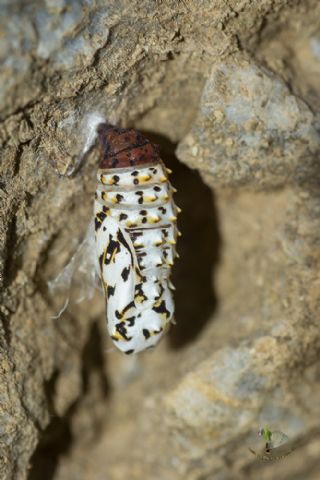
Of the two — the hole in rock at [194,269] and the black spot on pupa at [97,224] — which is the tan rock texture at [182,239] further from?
the black spot on pupa at [97,224]

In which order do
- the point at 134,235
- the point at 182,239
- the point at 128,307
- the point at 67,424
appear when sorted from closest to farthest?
1. the point at 134,235
2. the point at 128,307
3. the point at 67,424
4. the point at 182,239

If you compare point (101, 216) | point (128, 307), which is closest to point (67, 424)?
point (128, 307)

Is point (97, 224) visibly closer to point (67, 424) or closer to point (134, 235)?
point (134, 235)

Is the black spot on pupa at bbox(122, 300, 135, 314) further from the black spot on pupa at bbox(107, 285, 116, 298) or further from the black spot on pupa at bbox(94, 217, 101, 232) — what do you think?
the black spot on pupa at bbox(94, 217, 101, 232)

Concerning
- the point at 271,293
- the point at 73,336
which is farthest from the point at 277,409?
the point at 73,336

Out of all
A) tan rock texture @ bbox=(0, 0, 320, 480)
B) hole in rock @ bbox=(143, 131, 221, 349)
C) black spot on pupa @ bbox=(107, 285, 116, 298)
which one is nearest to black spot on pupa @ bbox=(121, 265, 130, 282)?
black spot on pupa @ bbox=(107, 285, 116, 298)

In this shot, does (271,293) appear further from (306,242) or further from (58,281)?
(58,281)
